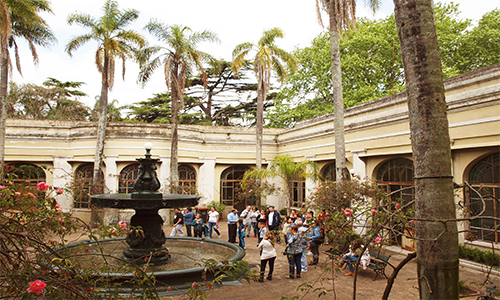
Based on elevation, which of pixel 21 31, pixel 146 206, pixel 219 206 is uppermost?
pixel 21 31

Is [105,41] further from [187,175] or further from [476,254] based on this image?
[476,254]

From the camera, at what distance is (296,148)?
64.0 ft

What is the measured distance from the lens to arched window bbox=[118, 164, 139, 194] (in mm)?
17812

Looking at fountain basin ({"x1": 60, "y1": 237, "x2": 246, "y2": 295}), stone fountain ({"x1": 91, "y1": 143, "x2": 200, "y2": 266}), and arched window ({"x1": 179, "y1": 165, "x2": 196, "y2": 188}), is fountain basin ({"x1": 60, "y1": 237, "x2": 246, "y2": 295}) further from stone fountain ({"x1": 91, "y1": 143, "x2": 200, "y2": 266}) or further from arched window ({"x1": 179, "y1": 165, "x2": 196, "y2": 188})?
arched window ({"x1": 179, "y1": 165, "x2": 196, "y2": 188})

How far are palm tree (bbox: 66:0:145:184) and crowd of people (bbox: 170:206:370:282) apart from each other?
656 centimetres

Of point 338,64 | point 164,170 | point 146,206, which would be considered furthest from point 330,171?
point 146,206

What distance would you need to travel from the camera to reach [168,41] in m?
17.4

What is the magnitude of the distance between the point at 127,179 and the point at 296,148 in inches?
354

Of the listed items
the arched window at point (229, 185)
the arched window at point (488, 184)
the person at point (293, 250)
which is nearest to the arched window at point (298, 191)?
the arched window at point (229, 185)

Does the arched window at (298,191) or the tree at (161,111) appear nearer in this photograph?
the arched window at (298,191)

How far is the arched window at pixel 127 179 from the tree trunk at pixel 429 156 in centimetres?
1645

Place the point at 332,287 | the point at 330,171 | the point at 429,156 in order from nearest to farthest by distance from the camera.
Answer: the point at 429,156 < the point at 332,287 < the point at 330,171

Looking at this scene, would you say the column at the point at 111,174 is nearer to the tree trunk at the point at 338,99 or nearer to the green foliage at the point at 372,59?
the tree trunk at the point at 338,99

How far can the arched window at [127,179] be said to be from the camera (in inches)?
701
